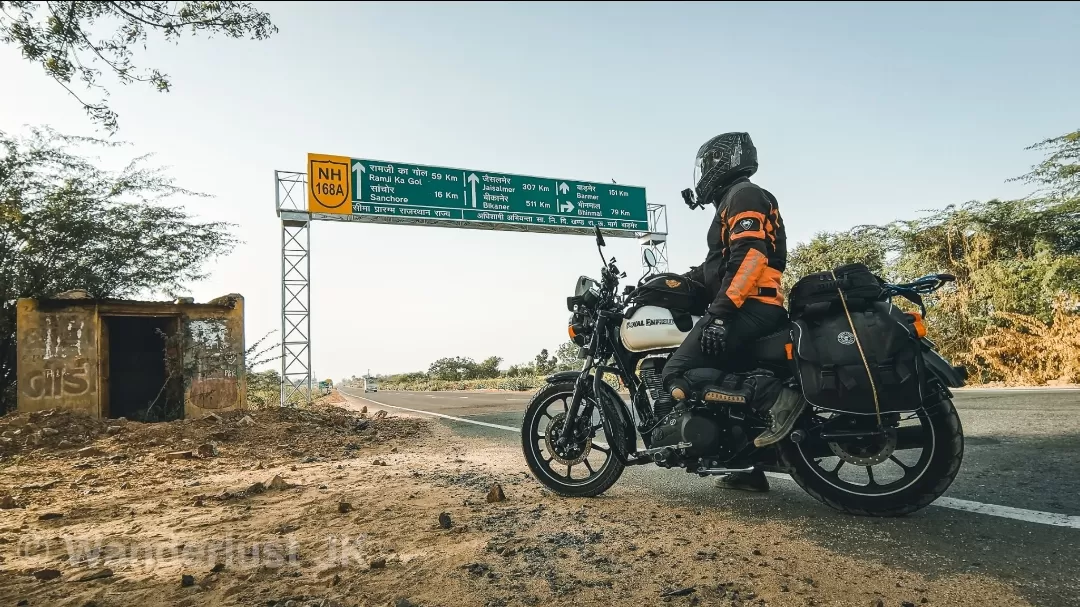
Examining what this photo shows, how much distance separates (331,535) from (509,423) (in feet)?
22.3

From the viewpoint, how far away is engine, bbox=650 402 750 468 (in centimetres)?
337

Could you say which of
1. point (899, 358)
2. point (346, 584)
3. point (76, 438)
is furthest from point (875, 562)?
point (76, 438)

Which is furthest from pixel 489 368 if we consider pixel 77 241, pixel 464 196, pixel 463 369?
pixel 77 241

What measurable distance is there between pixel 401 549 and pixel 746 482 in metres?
2.29

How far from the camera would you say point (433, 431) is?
9.29 m

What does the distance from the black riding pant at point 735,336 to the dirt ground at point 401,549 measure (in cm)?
83

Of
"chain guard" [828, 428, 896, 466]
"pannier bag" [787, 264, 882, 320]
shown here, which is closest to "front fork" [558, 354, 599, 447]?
"pannier bag" [787, 264, 882, 320]

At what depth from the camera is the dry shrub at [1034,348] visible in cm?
1227

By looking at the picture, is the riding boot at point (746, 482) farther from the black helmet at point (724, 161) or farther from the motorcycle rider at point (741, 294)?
the black helmet at point (724, 161)

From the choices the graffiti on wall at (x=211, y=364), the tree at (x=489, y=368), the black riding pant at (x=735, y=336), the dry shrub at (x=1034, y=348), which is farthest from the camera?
the tree at (x=489, y=368)

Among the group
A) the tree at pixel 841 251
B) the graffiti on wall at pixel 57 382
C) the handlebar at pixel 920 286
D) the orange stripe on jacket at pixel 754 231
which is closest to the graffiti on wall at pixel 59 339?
the graffiti on wall at pixel 57 382

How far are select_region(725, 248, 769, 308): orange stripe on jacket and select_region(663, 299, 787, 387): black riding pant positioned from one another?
0.09 m

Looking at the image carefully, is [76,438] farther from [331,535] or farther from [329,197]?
[329,197]

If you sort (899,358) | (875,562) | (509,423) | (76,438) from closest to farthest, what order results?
(875,562)
(899,358)
(76,438)
(509,423)
